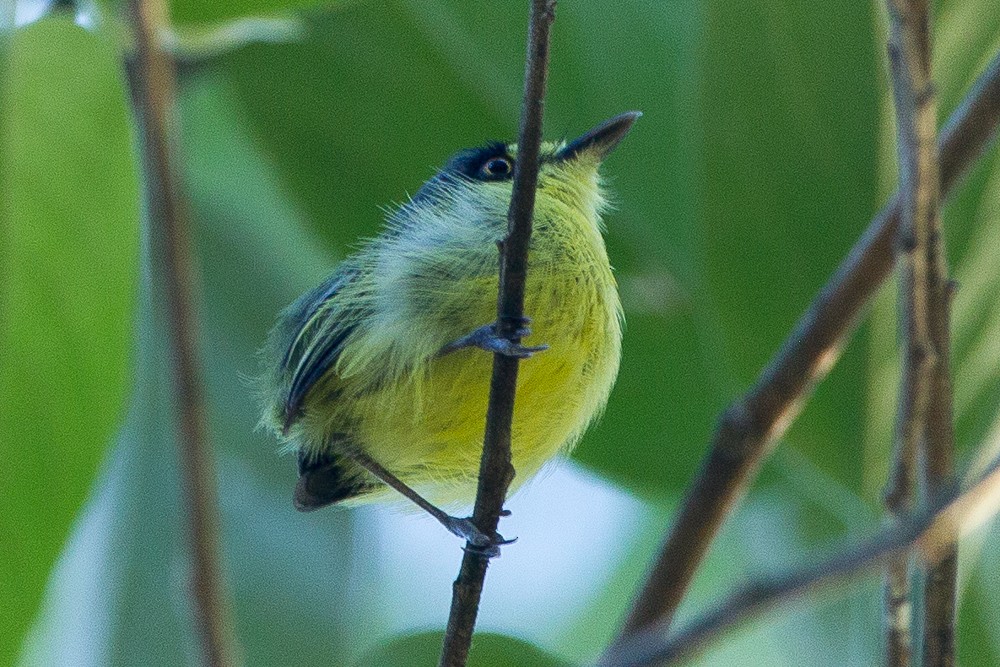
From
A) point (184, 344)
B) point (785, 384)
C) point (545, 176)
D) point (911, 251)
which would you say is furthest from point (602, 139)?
point (184, 344)

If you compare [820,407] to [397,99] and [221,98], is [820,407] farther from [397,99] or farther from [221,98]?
[221,98]

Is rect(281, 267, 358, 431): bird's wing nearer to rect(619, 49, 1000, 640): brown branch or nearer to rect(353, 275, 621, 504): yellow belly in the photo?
rect(353, 275, 621, 504): yellow belly

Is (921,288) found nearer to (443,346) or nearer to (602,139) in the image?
(443,346)

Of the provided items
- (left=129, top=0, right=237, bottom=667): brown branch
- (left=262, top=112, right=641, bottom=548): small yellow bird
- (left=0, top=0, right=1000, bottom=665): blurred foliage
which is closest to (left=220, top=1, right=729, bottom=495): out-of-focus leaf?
(left=0, top=0, right=1000, bottom=665): blurred foliage

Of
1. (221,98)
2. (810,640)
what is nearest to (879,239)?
(810,640)

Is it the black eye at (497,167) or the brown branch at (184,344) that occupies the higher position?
the black eye at (497,167)

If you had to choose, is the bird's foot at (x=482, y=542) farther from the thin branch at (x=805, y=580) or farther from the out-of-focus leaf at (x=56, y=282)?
the thin branch at (x=805, y=580)

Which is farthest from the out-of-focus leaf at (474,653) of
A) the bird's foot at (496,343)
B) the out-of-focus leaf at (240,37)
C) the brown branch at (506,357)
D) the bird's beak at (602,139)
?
the out-of-focus leaf at (240,37)
